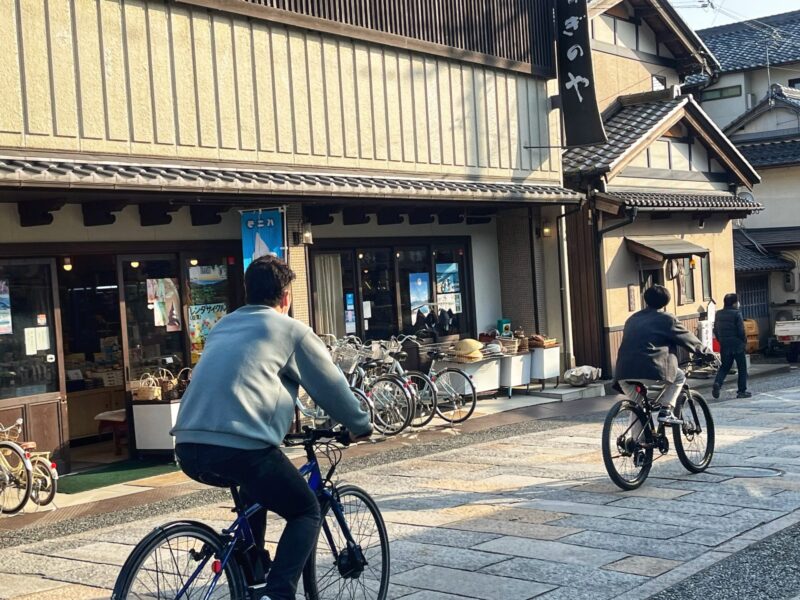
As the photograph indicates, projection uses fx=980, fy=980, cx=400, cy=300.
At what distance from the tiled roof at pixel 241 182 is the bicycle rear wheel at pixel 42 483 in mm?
2720

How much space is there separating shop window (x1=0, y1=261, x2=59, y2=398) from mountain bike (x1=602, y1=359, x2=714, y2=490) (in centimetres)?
612

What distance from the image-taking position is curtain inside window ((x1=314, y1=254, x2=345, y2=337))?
1431 centimetres

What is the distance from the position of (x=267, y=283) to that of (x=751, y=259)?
24.1 meters

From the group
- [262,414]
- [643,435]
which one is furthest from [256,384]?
[643,435]

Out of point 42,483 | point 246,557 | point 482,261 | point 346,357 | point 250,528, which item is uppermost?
point 482,261

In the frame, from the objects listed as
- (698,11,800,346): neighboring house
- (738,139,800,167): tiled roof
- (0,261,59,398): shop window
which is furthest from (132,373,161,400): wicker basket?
(738,139,800,167): tiled roof

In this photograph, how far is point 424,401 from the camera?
1396 centimetres

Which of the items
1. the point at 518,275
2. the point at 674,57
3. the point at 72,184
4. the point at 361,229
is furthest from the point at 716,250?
the point at 72,184

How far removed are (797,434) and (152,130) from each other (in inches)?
328

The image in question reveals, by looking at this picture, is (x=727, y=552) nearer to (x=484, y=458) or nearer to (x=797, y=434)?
(x=484, y=458)

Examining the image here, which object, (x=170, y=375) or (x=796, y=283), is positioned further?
(x=796, y=283)

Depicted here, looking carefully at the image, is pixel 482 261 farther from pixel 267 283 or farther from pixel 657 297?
pixel 267 283

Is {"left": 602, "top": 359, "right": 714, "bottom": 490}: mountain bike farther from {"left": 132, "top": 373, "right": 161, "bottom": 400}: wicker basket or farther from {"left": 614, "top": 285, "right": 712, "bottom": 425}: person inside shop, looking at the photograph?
{"left": 132, "top": 373, "right": 161, "bottom": 400}: wicker basket

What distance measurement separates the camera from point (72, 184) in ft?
30.9
